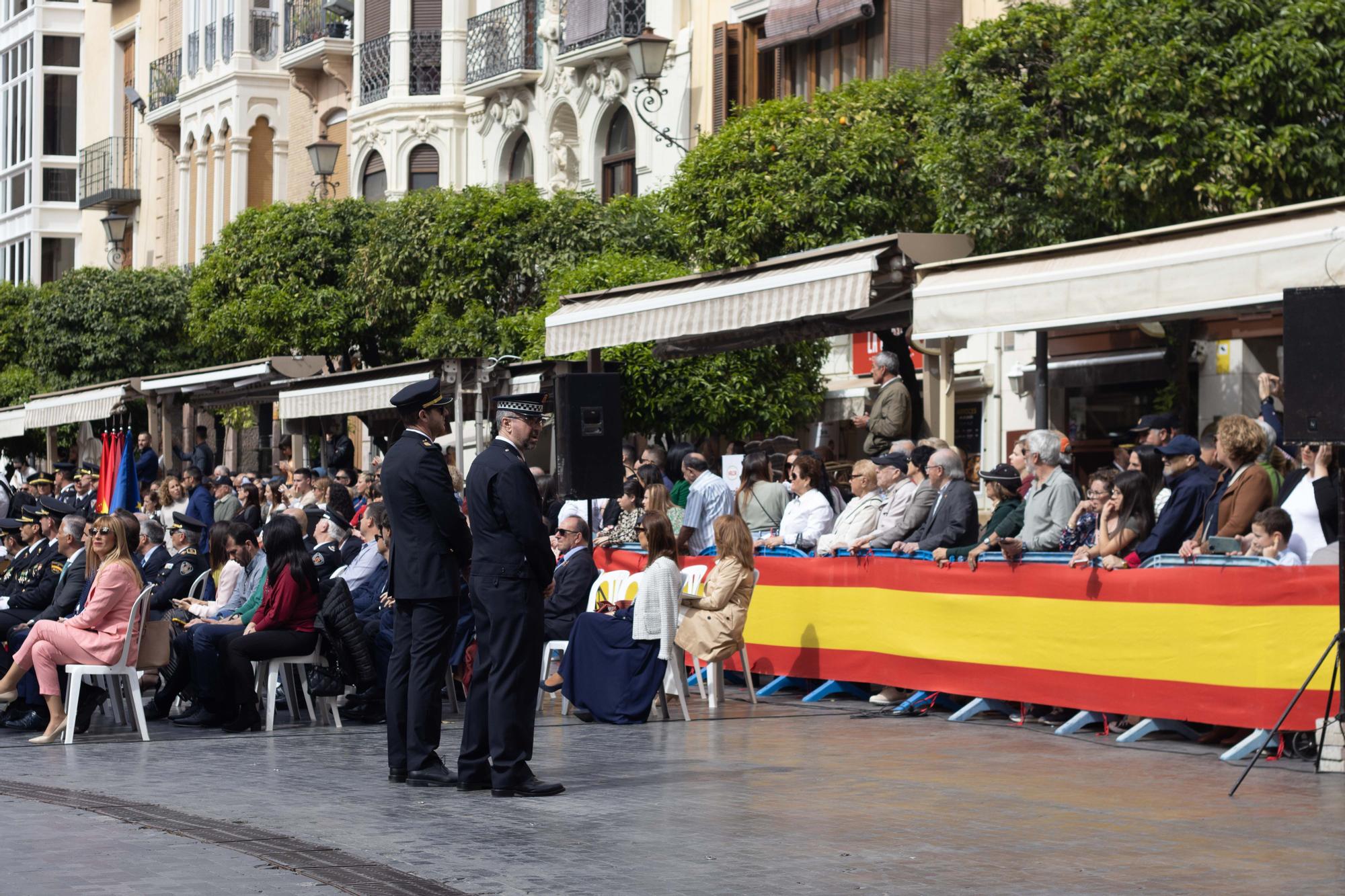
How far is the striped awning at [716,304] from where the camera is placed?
14.9m

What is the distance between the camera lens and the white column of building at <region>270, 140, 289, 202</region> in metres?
44.8

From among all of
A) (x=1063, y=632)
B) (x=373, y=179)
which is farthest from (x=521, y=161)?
(x=1063, y=632)

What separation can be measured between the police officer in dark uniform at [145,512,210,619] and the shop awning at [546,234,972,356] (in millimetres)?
3639

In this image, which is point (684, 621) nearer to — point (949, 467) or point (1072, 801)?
point (949, 467)

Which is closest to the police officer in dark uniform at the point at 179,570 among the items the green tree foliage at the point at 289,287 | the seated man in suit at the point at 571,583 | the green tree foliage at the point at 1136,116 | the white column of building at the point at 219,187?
the seated man in suit at the point at 571,583

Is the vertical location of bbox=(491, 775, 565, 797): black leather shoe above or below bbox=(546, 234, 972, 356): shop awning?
below

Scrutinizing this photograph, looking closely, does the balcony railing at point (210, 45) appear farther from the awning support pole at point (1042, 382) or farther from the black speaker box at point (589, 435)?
the awning support pole at point (1042, 382)

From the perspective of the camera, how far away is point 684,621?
14180 millimetres

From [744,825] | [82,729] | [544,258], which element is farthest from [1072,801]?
[544,258]

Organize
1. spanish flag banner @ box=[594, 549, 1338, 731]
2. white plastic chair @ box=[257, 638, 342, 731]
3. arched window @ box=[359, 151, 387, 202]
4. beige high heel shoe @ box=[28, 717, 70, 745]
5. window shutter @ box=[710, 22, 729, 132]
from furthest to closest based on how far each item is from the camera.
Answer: arched window @ box=[359, 151, 387, 202] < window shutter @ box=[710, 22, 729, 132] < white plastic chair @ box=[257, 638, 342, 731] < beige high heel shoe @ box=[28, 717, 70, 745] < spanish flag banner @ box=[594, 549, 1338, 731]

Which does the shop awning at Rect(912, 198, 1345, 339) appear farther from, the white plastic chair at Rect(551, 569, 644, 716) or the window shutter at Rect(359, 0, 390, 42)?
the window shutter at Rect(359, 0, 390, 42)

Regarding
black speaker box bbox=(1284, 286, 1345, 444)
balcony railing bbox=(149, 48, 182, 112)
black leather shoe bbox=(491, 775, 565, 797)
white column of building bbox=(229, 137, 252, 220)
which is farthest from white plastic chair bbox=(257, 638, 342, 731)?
balcony railing bbox=(149, 48, 182, 112)

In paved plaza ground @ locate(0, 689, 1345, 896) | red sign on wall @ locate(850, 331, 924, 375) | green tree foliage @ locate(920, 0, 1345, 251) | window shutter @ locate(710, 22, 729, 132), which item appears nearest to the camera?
paved plaza ground @ locate(0, 689, 1345, 896)

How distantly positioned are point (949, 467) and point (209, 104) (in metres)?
35.6
